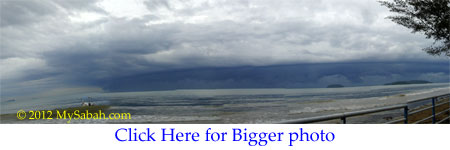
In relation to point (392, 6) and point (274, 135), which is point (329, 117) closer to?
point (274, 135)

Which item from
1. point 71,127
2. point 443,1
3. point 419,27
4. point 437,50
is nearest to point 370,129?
point 71,127

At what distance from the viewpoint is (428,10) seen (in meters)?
12.1

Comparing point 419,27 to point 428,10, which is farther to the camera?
point 419,27

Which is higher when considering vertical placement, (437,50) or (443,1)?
(443,1)

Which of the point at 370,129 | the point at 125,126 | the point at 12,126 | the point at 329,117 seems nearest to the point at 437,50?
the point at 370,129

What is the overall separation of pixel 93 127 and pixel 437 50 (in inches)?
581

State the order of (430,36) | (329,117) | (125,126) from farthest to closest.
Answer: (430,36) → (125,126) → (329,117)

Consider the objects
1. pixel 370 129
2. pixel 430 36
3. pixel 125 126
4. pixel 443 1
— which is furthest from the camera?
pixel 430 36

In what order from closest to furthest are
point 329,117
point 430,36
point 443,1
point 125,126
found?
point 329,117
point 125,126
point 443,1
point 430,36

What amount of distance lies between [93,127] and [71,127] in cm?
30

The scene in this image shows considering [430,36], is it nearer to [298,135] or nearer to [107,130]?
[298,135]

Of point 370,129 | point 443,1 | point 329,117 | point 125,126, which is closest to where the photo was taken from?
point 329,117

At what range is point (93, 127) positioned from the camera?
13.3ft

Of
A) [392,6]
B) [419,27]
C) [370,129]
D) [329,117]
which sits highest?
[392,6]
